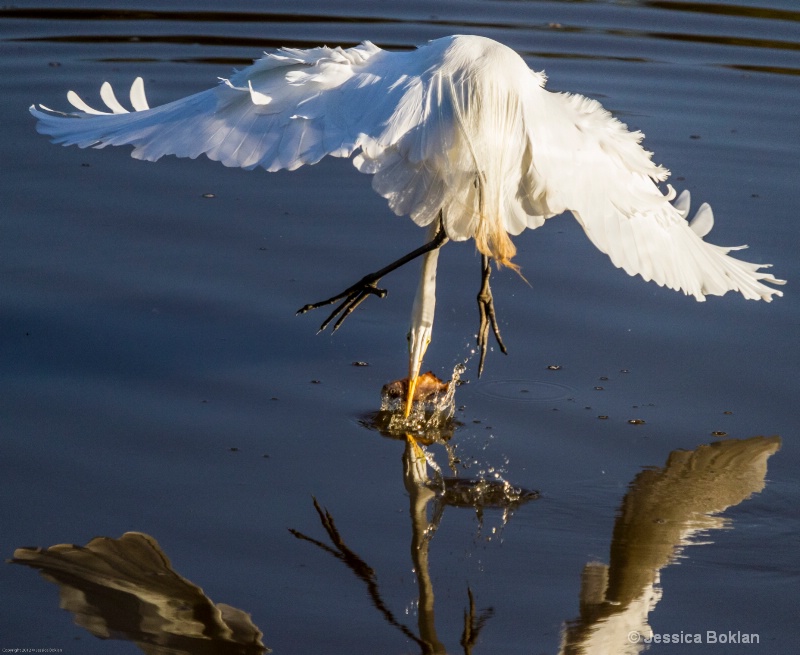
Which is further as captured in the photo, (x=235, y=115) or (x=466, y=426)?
(x=466, y=426)

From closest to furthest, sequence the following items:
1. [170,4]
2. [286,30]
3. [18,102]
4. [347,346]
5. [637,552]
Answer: [637,552] → [347,346] → [18,102] → [286,30] → [170,4]

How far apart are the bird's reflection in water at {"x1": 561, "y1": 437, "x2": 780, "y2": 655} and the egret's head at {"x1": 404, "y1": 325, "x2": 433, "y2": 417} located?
101 centimetres

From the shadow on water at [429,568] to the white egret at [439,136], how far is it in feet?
2.73

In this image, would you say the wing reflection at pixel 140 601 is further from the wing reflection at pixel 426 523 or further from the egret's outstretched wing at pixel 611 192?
the egret's outstretched wing at pixel 611 192

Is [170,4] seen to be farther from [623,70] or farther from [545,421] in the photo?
[545,421]

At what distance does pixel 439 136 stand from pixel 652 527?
5.44 ft

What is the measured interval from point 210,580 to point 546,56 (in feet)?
25.8

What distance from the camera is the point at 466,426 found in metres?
5.29

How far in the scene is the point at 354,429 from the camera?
523cm

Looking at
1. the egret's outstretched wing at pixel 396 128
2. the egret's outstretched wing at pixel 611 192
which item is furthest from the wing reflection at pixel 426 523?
the egret's outstretched wing at pixel 611 192

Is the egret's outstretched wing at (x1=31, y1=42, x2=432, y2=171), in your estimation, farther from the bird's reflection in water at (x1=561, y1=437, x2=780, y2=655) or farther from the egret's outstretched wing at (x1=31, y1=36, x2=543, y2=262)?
the bird's reflection in water at (x1=561, y1=437, x2=780, y2=655)

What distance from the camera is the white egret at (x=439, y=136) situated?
436 cm

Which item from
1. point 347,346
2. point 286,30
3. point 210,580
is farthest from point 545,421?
point 286,30

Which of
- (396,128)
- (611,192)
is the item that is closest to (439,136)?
(396,128)
